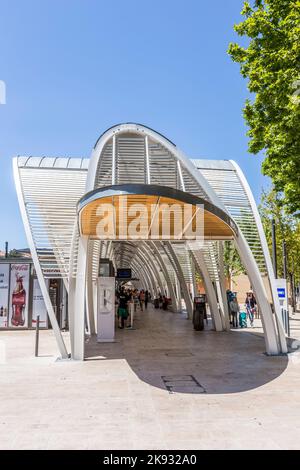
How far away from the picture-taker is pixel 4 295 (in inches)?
741

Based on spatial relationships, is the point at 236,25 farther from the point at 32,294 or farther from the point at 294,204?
the point at 32,294

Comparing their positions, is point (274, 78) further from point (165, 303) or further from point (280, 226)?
point (165, 303)

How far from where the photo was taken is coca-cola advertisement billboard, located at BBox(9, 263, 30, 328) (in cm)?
1880

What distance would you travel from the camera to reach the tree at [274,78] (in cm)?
981

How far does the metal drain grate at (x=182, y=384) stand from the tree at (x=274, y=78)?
22.3 ft

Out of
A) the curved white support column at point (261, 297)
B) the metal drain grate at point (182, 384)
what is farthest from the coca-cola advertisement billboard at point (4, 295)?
the metal drain grate at point (182, 384)

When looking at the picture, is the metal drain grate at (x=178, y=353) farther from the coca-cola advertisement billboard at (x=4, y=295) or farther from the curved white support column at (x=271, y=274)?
the coca-cola advertisement billboard at (x=4, y=295)

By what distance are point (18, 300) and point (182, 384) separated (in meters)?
13.0

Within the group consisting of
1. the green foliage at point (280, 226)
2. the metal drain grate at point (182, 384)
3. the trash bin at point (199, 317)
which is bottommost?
the metal drain grate at point (182, 384)

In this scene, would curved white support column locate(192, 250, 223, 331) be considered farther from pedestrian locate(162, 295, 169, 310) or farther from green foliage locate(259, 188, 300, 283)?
pedestrian locate(162, 295, 169, 310)

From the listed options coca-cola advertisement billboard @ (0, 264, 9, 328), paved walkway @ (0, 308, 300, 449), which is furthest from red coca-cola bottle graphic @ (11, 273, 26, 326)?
paved walkway @ (0, 308, 300, 449)

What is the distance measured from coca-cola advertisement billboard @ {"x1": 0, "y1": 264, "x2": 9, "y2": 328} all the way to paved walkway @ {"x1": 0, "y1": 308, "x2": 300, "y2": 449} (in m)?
6.89

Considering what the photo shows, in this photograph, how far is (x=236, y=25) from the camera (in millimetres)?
11266

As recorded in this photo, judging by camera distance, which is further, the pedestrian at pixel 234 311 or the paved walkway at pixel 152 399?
the pedestrian at pixel 234 311
